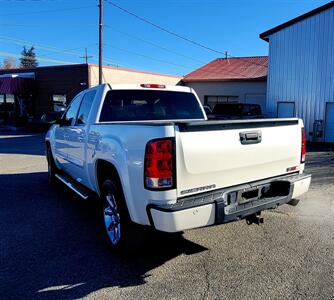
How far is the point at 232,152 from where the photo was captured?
149 inches

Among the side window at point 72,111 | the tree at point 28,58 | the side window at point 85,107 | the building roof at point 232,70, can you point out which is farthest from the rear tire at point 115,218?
the tree at point 28,58

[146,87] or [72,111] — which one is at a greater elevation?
[146,87]

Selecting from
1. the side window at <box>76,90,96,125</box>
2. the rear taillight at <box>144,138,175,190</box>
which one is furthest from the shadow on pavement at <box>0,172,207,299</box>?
the side window at <box>76,90,96,125</box>

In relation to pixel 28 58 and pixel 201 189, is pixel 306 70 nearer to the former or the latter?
pixel 201 189

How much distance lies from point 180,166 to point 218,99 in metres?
26.5

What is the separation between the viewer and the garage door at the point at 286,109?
18922 mm

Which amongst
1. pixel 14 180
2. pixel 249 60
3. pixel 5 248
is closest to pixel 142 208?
pixel 5 248

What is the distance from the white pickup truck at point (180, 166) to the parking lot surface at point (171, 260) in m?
0.45

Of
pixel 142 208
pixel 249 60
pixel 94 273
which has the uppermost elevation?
pixel 249 60

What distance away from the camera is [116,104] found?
5.27 metres

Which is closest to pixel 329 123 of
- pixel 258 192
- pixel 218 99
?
pixel 218 99

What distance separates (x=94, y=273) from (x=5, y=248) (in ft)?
4.60

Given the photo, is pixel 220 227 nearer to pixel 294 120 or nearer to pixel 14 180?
pixel 294 120

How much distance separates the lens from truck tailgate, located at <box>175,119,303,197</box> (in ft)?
11.3
